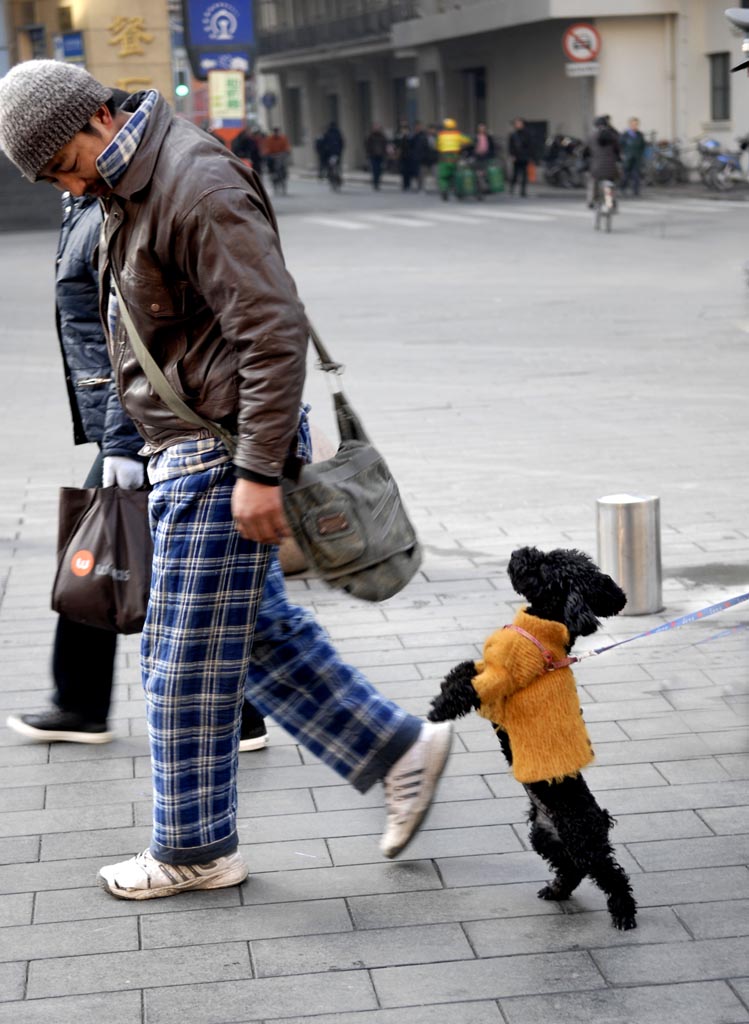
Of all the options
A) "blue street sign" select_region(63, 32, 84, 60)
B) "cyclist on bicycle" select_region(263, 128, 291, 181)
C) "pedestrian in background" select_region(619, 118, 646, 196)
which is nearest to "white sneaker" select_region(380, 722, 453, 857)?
"blue street sign" select_region(63, 32, 84, 60)

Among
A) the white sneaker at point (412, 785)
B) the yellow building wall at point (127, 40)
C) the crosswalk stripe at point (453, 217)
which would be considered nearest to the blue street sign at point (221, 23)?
the crosswalk stripe at point (453, 217)

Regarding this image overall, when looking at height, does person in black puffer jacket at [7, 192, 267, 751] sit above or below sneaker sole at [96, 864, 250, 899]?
above

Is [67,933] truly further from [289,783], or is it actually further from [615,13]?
[615,13]

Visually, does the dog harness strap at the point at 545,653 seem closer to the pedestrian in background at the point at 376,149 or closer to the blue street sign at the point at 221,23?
the blue street sign at the point at 221,23

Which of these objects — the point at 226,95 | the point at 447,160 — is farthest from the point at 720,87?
the point at 226,95

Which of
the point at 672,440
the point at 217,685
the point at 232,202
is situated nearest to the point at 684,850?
the point at 217,685

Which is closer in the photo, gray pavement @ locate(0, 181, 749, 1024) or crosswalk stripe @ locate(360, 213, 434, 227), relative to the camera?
gray pavement @ locate(0, 181, 749, 1024)

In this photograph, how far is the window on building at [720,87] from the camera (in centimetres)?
3906

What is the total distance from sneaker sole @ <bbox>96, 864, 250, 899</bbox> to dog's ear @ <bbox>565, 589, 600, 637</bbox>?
102cm

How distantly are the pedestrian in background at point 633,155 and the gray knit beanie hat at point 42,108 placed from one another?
32713 millimetres

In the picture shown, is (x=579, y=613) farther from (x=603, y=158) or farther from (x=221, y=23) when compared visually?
(x=603, y=158)

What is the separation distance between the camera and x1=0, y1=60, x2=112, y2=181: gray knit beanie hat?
3088 mm

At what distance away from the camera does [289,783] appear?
420 centimetres

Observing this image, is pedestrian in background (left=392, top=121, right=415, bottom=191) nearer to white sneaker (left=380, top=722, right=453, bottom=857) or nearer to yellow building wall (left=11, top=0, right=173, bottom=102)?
yellow building wall (left=11, top=0, right=173, bottom=102)
